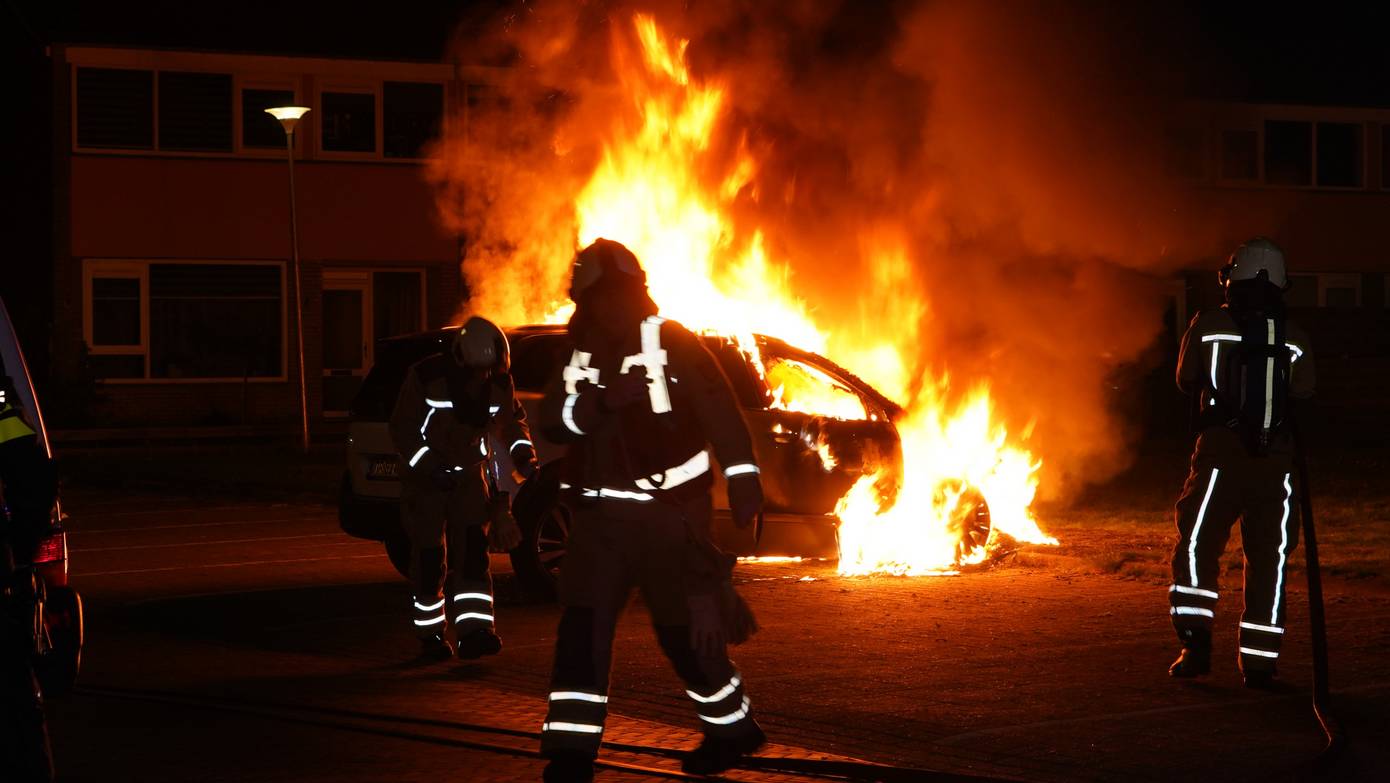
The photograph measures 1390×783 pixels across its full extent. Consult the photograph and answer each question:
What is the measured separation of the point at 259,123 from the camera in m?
33.6

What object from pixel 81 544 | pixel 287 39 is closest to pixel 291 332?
pixel 287 39

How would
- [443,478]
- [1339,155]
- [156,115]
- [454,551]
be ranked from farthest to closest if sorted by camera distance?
[1339,155] → [156,115] → [454,551] → [443,478]

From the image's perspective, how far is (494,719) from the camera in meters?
7.63

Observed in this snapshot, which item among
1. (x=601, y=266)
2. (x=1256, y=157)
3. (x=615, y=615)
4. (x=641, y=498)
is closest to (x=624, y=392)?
(x=641, y=498)

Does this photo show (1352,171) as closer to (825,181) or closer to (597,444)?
(825,181)

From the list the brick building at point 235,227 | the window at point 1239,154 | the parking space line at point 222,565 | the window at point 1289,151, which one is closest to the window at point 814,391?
the parking space line at point 222,565

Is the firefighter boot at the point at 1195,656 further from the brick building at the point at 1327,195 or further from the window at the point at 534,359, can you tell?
the brick building at the point at 1327,195

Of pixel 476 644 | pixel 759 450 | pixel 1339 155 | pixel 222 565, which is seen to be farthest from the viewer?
pixel 1339 155

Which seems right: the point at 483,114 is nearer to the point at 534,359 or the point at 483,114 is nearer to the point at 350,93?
the point at 534,359

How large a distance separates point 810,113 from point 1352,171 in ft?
91.8

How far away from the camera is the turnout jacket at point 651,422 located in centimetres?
632

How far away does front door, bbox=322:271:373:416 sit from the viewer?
113 ft

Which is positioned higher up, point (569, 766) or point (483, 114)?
point (483, 114)

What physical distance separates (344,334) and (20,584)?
98.6ft
